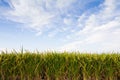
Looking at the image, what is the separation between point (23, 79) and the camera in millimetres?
7457

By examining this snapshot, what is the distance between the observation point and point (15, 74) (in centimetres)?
744

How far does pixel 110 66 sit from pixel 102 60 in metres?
0.31

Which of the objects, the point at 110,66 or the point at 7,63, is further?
the point at 110,66

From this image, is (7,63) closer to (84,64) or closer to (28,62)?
(28,62)

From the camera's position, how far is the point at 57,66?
24.9ft

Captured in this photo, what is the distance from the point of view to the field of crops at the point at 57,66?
292 inches

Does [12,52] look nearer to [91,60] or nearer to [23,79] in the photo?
[23,79]

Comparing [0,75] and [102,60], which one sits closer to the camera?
[0,75]

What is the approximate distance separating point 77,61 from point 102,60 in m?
0.81

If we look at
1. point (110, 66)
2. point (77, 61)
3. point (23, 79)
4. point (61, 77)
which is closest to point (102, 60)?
point (110, 66)

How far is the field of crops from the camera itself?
741cm

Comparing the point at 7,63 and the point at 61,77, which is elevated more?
the point at 7,63

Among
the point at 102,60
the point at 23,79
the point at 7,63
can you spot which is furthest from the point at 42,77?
the point at 102,60

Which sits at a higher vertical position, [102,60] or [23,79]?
[102,60]
